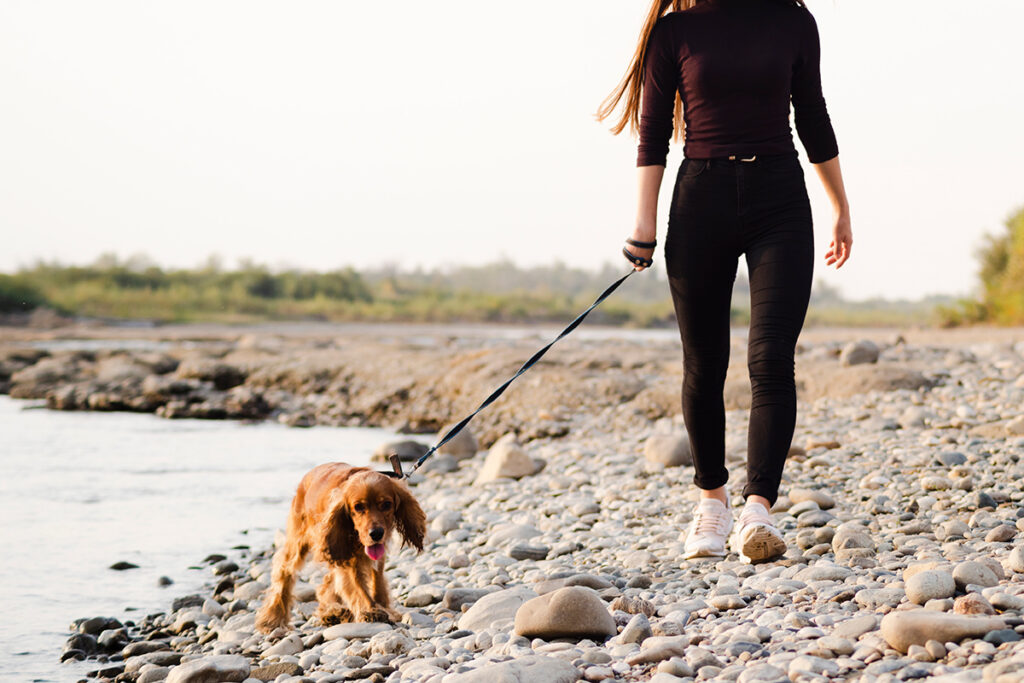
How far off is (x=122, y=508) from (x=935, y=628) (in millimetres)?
5987

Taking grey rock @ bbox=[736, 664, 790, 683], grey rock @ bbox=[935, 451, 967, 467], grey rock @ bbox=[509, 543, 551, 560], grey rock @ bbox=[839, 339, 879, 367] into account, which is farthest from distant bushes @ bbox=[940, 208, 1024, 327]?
grey rock @ bbox=[736, 664, 790, 683]

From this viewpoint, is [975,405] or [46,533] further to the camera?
[975,405]

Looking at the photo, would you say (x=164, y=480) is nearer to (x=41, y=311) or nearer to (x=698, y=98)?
(x=698, y=98)

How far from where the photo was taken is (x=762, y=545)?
3.47 m

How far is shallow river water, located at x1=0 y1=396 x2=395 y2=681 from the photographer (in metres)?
4.73

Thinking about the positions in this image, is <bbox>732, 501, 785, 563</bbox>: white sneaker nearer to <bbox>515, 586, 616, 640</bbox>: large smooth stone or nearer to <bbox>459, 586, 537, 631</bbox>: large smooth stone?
<bbox>515, 586, 616, 640</bbox>: large smooth stone

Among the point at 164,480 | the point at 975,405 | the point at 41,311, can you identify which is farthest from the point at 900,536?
the point at 41,311

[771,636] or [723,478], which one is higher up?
[723,478]

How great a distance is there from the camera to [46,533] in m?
6.25

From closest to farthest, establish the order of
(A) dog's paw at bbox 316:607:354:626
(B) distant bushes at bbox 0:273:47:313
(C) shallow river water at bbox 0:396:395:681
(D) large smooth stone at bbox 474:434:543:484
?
(A) dog's paw at bbox 316:607:354:626, (C) shallow river water at bbox 0:396:395:681, (D) large smooth stone at bbox 474:434:543:484, (B) distant bushes at bbox 0:273:47:313

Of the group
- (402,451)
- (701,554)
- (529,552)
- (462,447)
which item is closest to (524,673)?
(701,554)

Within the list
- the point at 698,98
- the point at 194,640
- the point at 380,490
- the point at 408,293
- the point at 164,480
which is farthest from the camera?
the point at 408,293

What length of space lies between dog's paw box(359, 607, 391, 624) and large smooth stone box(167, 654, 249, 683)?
1.67 feet

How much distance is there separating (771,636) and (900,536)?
130cm
